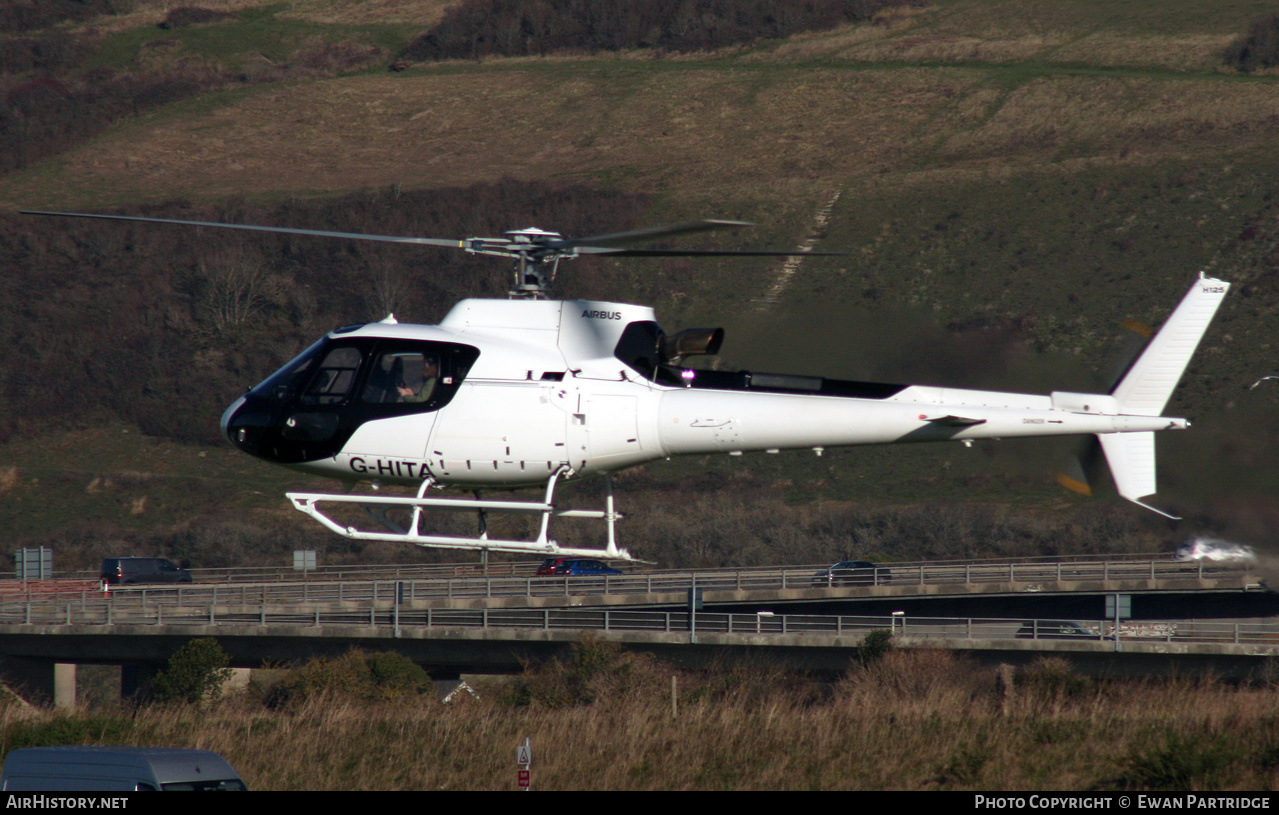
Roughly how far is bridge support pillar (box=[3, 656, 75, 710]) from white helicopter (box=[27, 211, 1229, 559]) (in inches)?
1227

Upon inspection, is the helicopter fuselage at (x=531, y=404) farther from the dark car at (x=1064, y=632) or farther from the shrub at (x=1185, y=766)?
the dark car at (x=1064, y=632)

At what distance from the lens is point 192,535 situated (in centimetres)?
6378

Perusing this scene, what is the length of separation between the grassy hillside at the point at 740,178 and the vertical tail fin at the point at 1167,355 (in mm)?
29168

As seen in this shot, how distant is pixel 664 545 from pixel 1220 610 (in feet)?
78.0

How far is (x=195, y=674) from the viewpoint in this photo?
39.5 m

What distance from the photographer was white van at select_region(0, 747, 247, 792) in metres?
11.6

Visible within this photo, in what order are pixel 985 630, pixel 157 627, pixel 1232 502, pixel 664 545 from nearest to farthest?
pixel 1232 502, pixel 157 627, pixel 985 630, pixel 664 545

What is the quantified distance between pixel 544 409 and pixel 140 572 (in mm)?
41850

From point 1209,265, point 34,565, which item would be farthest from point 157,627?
point 1209,265

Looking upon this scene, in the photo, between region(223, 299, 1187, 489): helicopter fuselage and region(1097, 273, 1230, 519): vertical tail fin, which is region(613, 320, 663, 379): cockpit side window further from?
region(1097, 273, 1230, 519): vertical tail fin

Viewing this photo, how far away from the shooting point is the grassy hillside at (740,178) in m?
67.4

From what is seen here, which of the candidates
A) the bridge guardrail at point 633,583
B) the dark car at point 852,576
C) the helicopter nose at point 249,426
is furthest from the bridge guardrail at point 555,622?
the helicopter nose at point 249,426

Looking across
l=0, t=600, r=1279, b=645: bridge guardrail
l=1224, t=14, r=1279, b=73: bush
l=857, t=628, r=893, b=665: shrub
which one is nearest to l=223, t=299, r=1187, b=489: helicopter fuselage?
l=857, t=628, r=893, b=665: shrub

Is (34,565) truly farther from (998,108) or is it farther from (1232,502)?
(998,108)
